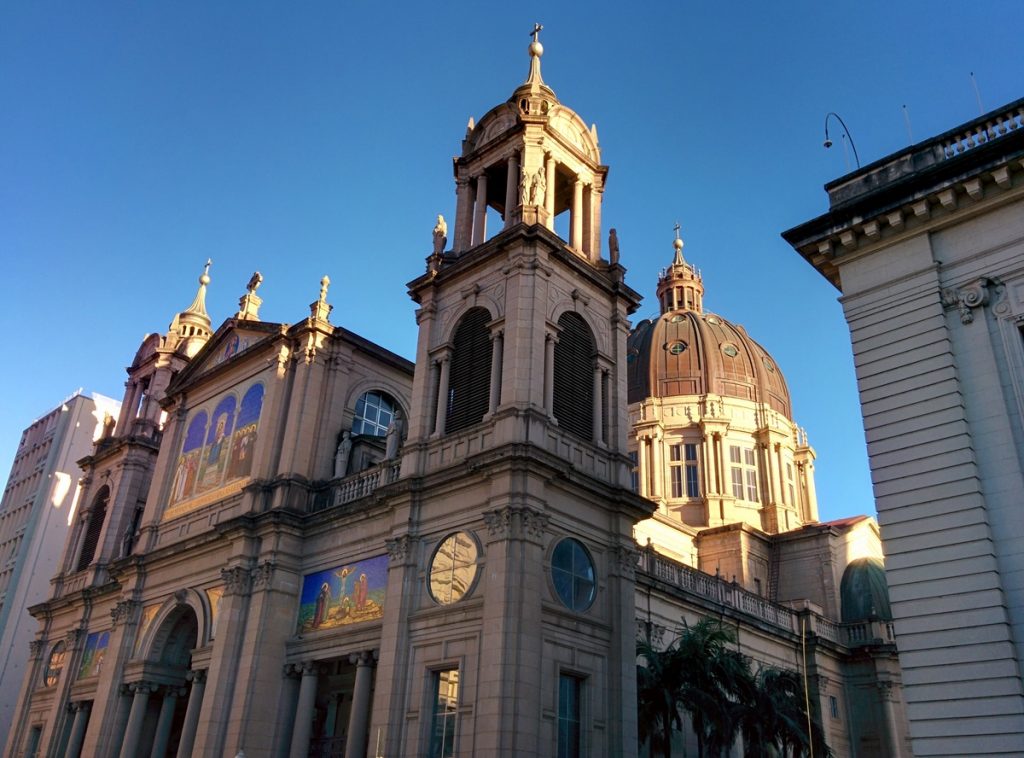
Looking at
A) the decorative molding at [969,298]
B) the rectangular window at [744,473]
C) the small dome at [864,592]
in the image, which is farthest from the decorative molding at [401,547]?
the rectangular window at [744,473]

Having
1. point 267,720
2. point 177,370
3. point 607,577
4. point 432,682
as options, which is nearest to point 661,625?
point 607,577

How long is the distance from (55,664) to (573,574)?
29866 mm

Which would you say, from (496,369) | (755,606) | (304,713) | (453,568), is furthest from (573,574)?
(755,606)

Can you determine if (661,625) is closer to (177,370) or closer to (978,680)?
(978,680)

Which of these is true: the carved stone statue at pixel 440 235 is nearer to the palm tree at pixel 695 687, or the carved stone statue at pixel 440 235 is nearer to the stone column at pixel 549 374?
the stone column at pixel 549 374

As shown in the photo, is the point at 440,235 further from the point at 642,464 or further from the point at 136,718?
the point at 642,464

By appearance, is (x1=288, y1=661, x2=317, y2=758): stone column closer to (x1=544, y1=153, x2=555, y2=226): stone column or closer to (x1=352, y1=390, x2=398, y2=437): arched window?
(x1=352, y1=390, x2=398, y2=437): arched window

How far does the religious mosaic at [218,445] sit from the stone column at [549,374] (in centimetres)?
1321

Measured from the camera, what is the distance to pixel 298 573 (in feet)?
105

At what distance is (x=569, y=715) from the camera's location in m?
24.9

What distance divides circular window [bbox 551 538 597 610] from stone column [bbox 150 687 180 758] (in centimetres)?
1760

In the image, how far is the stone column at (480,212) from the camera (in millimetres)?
33656

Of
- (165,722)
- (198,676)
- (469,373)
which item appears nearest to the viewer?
(469,373)

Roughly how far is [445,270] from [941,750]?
846 inches
